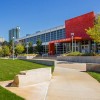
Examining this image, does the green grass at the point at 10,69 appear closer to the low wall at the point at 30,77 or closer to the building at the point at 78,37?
the low wall at the point at 30,77

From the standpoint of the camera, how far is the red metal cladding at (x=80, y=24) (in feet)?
175

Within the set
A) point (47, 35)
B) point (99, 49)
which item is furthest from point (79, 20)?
point (47, 35)

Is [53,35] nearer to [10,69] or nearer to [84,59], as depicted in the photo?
[84,59]

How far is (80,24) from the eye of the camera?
56.5 metres

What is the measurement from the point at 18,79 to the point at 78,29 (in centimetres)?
4665

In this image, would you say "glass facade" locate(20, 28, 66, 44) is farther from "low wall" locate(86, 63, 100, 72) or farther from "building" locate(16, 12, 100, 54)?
"low wall" locate(86, 63, 100, 72)

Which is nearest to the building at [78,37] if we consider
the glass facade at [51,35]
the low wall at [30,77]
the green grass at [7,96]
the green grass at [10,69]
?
the glass facade at [51,35]

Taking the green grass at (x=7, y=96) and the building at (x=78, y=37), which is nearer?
the green grass at (x=7, y=96)

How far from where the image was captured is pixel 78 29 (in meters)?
57.3

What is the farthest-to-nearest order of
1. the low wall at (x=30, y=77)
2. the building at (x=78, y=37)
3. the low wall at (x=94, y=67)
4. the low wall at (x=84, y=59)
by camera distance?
the building at (x=78, y=37) → the low wall at (x=84, y=59) → the low wall at (x=94, y=67) → the low wall at (x=30, y=77)

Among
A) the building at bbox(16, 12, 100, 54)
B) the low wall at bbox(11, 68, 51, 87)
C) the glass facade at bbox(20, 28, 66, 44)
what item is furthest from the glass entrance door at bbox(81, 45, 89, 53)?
the low wall at bbox(11, 68, 51, 87)

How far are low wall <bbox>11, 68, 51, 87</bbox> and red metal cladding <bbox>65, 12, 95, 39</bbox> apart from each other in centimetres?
3965

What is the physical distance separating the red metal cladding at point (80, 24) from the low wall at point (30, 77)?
39.6 m

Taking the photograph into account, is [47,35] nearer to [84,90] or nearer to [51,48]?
[51,48]
